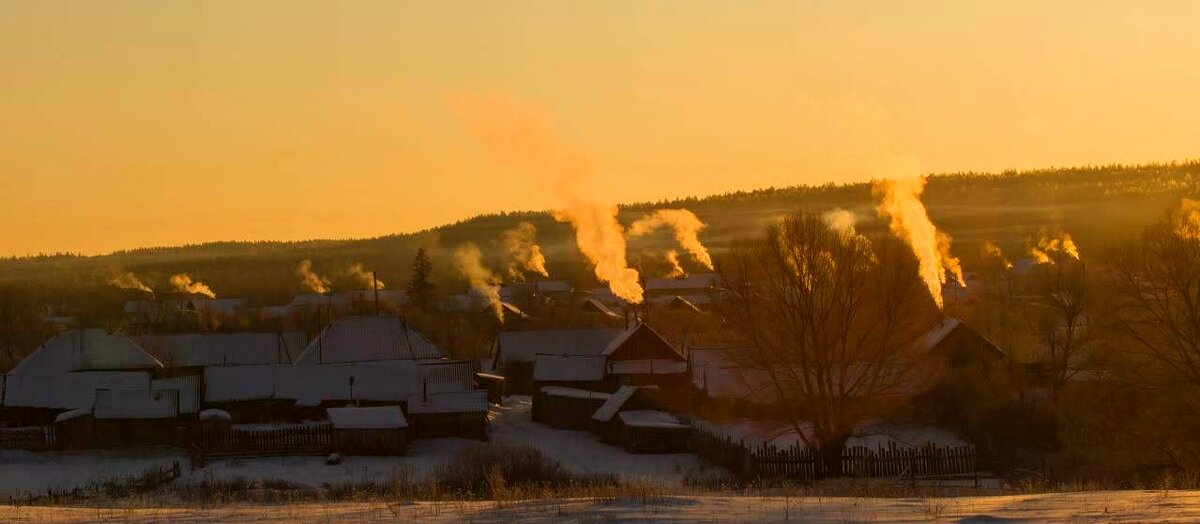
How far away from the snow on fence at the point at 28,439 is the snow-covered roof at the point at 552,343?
27.9 metres

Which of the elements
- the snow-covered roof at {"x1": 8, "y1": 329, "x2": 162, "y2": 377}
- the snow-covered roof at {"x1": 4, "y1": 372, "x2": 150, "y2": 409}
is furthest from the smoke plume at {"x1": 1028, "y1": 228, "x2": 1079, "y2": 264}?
the snow-covered roof at {"x1": 4, "y1": 372, "x2": 150, "y2": 409}

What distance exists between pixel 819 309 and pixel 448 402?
1705 cm

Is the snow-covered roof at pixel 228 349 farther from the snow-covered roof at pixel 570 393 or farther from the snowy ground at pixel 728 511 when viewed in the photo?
the snowy ground at pixel 728 511

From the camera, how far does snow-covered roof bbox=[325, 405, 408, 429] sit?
50344 millimetres

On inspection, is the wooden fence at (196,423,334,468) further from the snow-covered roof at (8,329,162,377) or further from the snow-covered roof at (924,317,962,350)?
the snow-covered roof at (924,317,962,350)

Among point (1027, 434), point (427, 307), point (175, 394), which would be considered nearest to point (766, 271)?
point (1027, 434)

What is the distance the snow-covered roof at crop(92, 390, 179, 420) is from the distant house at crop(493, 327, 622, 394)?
82.2ft

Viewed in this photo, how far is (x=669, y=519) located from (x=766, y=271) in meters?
24.4

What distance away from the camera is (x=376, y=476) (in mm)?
42656

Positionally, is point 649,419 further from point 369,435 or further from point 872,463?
point 872,463

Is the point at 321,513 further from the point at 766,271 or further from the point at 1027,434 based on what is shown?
the point at 1027,434

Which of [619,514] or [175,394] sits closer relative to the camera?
[619,514]

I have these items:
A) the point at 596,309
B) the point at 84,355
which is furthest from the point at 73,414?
the point at 596,309

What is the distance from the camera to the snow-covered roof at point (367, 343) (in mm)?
67375
